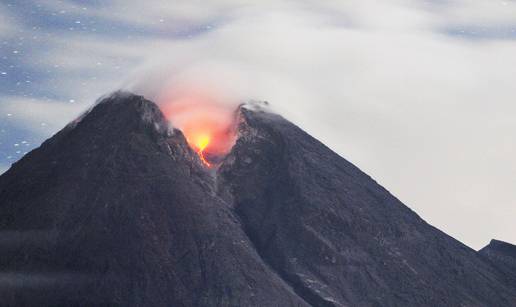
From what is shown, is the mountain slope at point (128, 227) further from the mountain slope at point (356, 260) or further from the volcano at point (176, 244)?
the mountain slope at point (356, 260)

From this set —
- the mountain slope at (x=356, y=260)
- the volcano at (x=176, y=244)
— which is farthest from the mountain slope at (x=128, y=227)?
the mountain slope at (x=356, y=260)

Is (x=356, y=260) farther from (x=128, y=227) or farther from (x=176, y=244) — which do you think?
(x=128, y=227)

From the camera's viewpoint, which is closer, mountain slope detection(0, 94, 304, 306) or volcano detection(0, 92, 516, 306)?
mountain slope detection(0, 94, 304, 306)

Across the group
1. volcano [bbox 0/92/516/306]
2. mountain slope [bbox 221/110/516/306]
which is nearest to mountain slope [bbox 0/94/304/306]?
volcano [bbox 0/92/516/306]

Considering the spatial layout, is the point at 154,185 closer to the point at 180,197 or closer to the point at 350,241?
the point at 180,197

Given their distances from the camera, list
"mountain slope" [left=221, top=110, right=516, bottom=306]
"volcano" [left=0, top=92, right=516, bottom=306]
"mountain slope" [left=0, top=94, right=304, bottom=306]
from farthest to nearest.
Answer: "mountain slope" [left=221, top=110, right=516, bottom=306], "volcano" [left=0, top=92, right=516, bottom=306], "mountain slope" [left=0, top=94, right=304, bottom=306]

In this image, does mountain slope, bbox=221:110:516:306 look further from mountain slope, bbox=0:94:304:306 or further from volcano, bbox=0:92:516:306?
mountain slope, bbox=0:94:304:306

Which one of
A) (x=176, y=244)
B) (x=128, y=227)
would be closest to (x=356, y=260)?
(x=176, y=244)

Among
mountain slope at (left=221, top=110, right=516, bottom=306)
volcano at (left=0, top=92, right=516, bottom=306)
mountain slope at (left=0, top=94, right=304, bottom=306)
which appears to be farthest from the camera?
mountain slope at (left=221, top=110, right=516, bottom=306)
